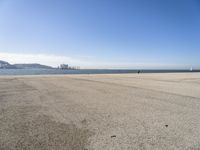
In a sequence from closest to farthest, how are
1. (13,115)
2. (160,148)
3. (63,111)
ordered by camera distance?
(160,148) → (13,115) → (63,111)

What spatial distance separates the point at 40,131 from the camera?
4.21m

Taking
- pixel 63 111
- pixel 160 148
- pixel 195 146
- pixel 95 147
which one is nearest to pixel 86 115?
pixel 63 111

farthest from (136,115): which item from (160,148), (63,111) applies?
(63,111)

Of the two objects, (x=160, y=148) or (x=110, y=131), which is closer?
(x=160, y=148)

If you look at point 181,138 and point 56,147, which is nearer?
point 56,147

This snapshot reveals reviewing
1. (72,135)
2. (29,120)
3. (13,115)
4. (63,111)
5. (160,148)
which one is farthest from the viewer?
(63,111)

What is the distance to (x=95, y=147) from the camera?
3432 mm

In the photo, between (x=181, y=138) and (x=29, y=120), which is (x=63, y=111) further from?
(x=181, y=138)

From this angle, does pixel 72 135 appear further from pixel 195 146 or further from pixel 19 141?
pixel 195 146

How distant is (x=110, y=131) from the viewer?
4246mm

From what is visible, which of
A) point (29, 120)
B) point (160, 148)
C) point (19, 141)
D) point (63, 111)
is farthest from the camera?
point (63, 111)

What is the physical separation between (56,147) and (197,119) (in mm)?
4339

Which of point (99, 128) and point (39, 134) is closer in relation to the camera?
point (39, 134)

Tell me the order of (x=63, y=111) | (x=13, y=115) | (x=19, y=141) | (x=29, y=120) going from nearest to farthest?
(x=19, y=141)
(x=29, y=120)
(x=13, y=115)
(x=63, y=111)
